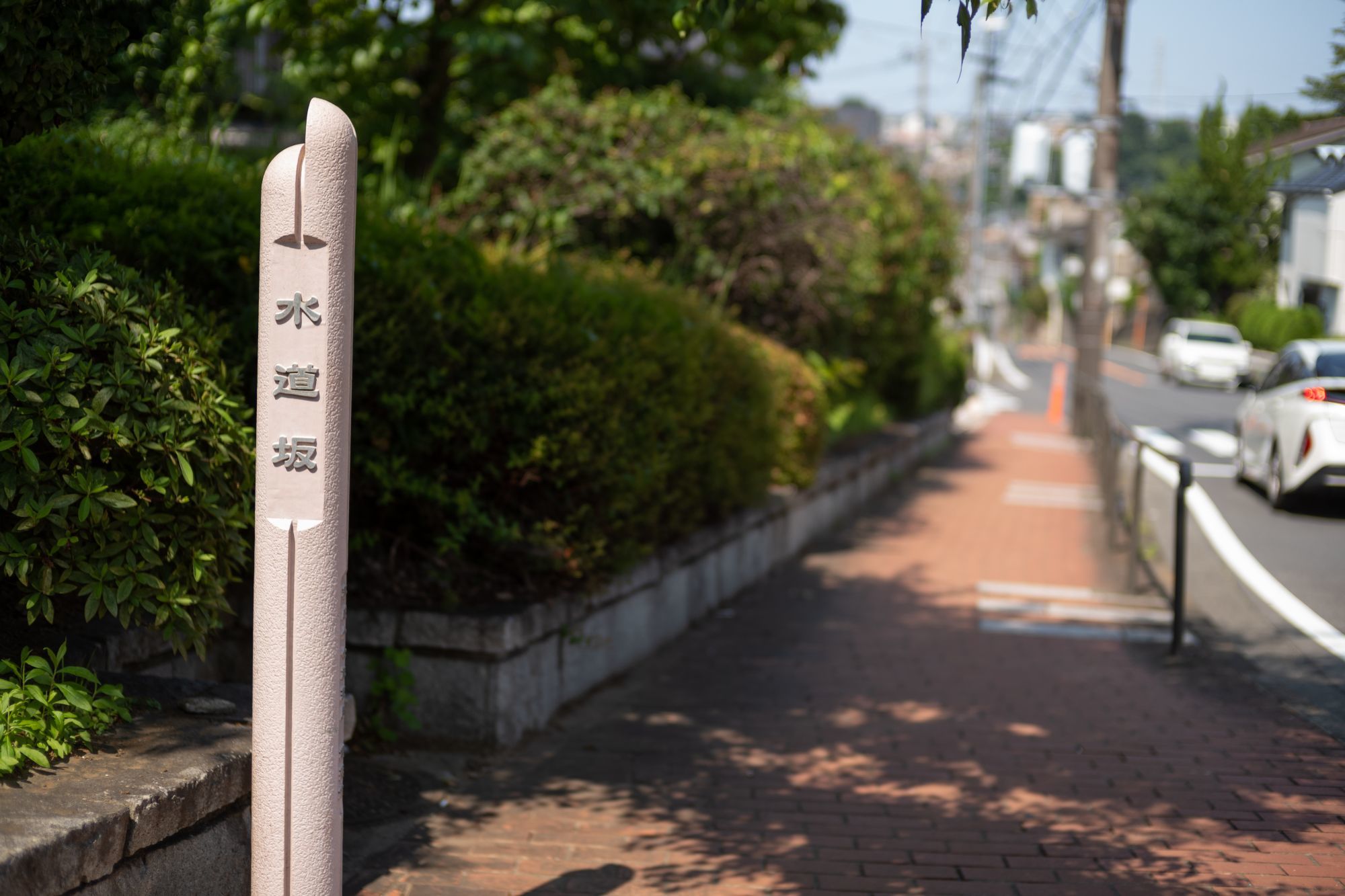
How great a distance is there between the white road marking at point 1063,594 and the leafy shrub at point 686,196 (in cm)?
304

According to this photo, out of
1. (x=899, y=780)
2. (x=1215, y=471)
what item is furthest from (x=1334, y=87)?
(x=1215, y=471)

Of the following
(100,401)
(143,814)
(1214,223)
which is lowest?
(143,814)

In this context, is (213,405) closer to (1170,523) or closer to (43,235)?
(43,235)

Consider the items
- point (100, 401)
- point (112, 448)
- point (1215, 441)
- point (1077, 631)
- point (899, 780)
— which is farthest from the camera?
point (1215, 441)

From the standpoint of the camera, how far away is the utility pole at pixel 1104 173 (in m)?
21.5

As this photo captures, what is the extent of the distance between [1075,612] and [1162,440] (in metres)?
10.6

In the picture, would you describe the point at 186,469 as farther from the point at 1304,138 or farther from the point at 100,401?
the point at 1304,138

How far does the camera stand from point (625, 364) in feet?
22.6

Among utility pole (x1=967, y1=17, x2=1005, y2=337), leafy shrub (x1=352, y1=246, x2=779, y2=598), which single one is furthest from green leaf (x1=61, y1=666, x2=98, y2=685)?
utility pole (x1=967, y1=17, x2=1005, y2=337)

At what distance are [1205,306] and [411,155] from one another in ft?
25.1

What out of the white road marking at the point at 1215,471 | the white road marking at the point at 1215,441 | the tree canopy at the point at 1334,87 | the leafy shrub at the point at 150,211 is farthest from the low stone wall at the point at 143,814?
the white road marking at the point at 1215,441

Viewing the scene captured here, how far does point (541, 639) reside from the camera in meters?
6.64

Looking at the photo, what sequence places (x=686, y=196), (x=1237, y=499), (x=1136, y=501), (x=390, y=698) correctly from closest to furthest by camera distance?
(x=390, y=698) < (x=1136, y=501) < (x=686, y=196) < (x=1237, y=499)

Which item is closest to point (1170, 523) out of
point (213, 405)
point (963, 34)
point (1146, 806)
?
point (1146, 806)
